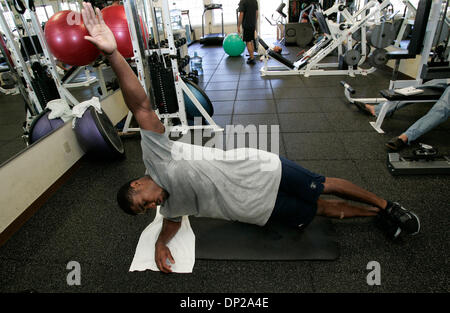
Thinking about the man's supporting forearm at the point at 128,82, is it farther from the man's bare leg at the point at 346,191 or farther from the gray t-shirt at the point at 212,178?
the man's bare leg at the point at 346,191

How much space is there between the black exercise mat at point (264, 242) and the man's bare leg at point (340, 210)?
0.13 metres

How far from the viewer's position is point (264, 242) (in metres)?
1.62

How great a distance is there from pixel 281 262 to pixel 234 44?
20.5 feet

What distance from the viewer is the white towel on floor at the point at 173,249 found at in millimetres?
1526

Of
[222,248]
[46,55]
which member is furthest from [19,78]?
[222,248]

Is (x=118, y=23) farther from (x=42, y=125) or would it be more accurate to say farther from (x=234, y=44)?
(x=234, y=44)

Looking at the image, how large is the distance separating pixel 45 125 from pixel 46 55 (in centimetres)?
68

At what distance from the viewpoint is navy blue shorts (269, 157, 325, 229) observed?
1.40 metres

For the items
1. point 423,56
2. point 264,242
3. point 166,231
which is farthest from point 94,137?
point 423,56

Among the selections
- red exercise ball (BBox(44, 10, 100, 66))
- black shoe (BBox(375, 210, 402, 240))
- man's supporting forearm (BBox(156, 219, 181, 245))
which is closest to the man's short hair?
man's supporting forearm (BBox(156, 219, 181, 245))

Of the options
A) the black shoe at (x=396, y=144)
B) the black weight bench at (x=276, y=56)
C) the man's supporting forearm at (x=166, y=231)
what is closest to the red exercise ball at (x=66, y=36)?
the man's supporting forearm at (x=166, y=231)

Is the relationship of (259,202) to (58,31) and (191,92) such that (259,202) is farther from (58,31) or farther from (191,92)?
(58,31)

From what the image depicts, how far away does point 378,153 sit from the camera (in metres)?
2.43

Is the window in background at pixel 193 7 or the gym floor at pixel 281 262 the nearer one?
the gym floor at pixel 281 262
